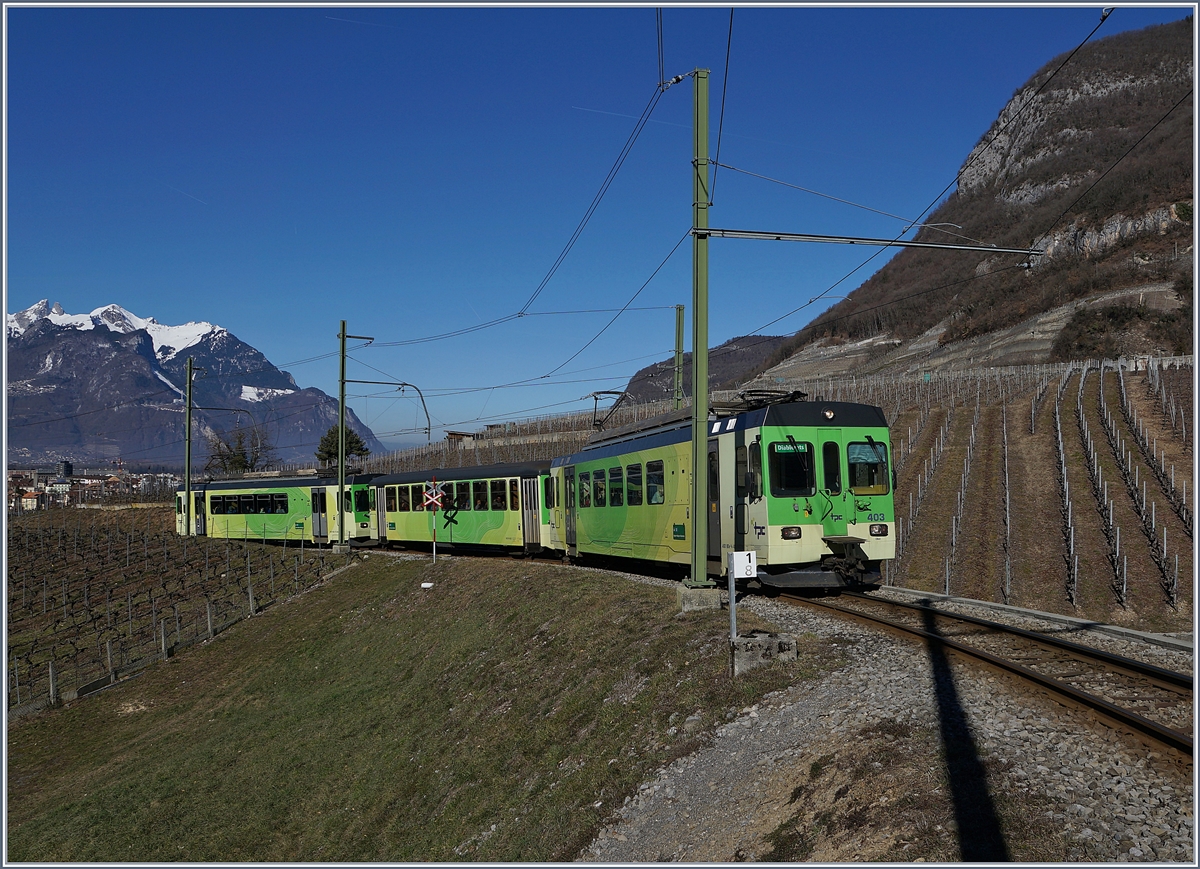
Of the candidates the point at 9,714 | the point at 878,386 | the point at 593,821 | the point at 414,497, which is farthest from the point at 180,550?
the point at 878,386

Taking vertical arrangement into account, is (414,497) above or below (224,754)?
above

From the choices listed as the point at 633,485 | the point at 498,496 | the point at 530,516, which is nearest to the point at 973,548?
the point at 530,516

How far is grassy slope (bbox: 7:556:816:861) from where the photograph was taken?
421 inches

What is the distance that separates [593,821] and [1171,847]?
514 centimetres

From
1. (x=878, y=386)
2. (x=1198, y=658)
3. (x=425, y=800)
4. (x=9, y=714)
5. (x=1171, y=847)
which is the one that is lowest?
(x=9, y=714)

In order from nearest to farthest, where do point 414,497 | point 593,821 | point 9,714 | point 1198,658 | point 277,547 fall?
point 1198,658 < point 593,821 < point 9,714 < point 414,497 < point 277,547

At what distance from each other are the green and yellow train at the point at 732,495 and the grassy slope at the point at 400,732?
5.67ft

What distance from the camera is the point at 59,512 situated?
257 ft

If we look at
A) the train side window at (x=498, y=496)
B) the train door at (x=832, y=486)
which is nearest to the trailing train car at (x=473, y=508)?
the train side window at (x=498, y=496)

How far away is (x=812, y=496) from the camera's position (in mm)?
15547

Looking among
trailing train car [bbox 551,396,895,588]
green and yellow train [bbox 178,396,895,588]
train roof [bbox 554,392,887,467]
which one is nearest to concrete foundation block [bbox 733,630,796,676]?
trailing train car [bbox 551,396,895,588]

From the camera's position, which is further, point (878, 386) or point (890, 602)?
point (878, 386)

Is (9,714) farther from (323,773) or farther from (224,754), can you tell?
(323,773)

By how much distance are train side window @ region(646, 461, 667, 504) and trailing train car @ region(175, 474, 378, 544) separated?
20979 mm
